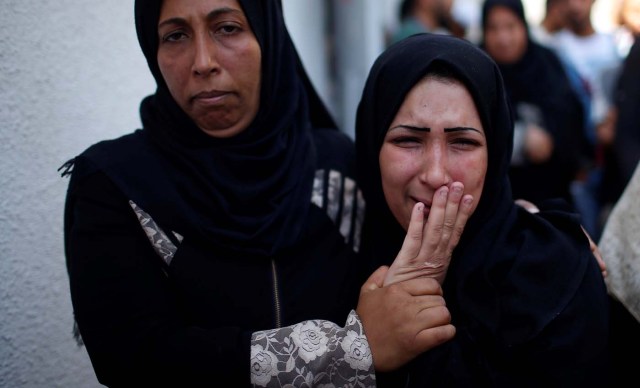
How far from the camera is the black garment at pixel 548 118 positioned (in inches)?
135

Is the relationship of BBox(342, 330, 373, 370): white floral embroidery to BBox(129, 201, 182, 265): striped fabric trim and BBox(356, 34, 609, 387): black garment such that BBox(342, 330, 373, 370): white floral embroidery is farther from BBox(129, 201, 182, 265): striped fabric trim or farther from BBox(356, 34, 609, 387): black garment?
BBox(129, 201, 182, 265): striped fabric trim

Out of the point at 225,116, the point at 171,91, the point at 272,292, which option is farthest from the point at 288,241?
the point at 171,91

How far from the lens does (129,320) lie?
1.47 metres

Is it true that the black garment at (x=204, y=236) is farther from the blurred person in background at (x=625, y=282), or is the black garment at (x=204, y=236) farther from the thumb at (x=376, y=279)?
the blurred person in background at (x=625, y=282)

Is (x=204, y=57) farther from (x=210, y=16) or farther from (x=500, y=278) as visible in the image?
(x=500, y=278)

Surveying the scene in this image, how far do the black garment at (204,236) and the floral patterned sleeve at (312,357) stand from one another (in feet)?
0.13

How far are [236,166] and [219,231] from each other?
201 mm

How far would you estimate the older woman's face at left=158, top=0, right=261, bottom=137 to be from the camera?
1.60 metres

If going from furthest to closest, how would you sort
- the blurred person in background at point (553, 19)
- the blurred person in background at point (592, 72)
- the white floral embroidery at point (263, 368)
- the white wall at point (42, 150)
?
the blurred person in background at point (553, 19), the blurred person in background at point (592, 72), the white wall at point (42, 150), the white floral embroidery at point (263, 368)

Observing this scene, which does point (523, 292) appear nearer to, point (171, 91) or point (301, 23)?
point (171, 91)

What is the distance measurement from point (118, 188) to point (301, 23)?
361cm

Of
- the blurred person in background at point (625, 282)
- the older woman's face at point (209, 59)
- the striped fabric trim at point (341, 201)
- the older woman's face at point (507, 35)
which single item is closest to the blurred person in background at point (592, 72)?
the older woman's face at point (507, 35)

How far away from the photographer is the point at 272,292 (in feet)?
5.31

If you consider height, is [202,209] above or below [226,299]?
above
